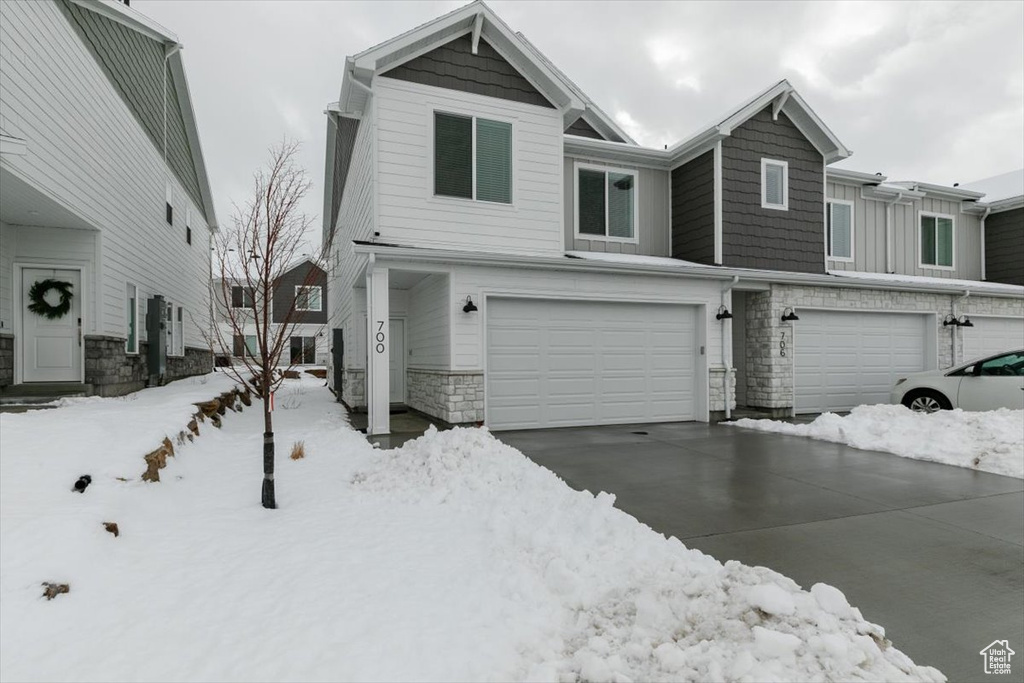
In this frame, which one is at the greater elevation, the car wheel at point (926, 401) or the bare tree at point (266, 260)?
the bare tree at point (266, 260)

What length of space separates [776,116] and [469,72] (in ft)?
23.7

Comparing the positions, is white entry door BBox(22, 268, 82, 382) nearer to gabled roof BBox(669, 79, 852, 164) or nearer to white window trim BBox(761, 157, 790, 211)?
gabled roof BBox(669, 79, 852, 164)

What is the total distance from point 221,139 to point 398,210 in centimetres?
1537

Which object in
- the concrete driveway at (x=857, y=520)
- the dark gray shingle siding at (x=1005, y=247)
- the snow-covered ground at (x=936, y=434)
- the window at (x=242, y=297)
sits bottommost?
the concrete driveway at (x=857, y=520)

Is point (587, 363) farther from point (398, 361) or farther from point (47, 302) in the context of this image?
point (47, 302)

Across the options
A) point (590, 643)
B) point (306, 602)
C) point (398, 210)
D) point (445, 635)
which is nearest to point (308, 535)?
point (306, 602)

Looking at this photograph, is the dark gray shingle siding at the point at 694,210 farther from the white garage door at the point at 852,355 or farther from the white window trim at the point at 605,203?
the white garage door at the point at 852,355

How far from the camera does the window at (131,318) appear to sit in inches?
405

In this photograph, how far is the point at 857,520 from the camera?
4.30 m

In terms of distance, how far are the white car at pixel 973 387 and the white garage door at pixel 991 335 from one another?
4.34 m

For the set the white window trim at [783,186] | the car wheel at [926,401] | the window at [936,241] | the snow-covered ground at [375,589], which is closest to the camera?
the snow-covered ground at [375,589]

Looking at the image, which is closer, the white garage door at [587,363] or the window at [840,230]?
the white garage door at [587,363]

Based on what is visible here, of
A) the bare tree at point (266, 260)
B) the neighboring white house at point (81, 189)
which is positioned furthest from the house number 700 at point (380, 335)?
the neighboring white house at point (81, 189)

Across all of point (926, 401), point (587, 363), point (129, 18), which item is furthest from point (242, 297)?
point (926, 401)
